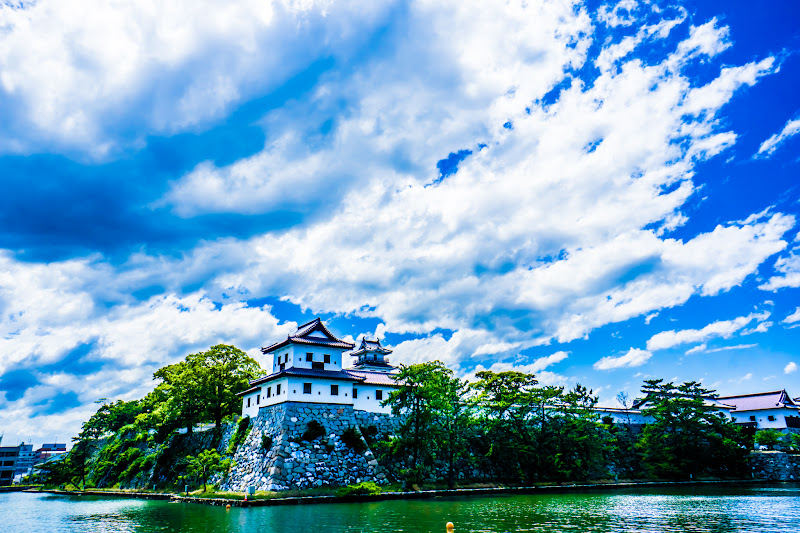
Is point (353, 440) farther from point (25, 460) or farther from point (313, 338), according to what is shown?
point (25, 460)

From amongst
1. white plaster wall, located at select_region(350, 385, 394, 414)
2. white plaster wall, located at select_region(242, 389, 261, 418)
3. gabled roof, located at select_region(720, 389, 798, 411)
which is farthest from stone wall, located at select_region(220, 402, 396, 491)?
gabled roof, located at select_region(720, 389, 798, 411)

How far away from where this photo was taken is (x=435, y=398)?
3978 centimetres

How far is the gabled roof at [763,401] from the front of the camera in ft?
214

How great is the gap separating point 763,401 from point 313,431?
6547 centimetres

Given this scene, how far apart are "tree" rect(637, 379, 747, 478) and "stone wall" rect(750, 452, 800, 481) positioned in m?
3.96

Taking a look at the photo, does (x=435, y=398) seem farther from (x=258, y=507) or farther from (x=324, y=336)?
(x=258, y=507)

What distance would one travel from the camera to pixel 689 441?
49.1 m

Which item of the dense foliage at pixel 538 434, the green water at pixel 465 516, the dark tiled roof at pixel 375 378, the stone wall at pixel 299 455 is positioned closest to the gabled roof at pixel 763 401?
the dense foliage at pixel 538 434

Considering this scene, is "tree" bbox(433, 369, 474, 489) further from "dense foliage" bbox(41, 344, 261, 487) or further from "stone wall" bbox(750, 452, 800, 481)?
"stone wall" bbox(750, 452, 800, 481)

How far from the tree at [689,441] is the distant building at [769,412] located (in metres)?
16.7

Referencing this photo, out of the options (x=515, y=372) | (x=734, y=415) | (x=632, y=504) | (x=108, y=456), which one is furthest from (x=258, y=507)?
(x=734, y=415)

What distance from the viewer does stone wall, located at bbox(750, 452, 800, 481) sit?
52812mm

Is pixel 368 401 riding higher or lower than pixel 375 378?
lower

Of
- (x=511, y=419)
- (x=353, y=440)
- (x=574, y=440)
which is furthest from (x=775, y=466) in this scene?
(x=353, y=440)
